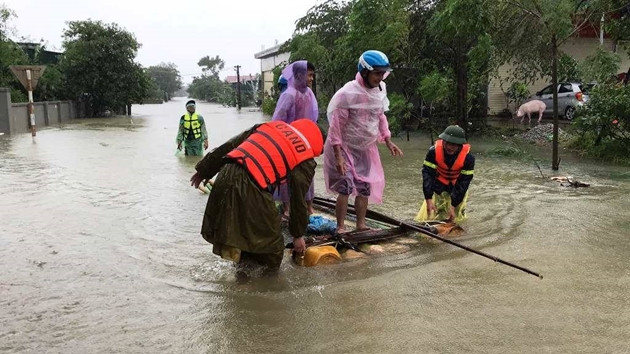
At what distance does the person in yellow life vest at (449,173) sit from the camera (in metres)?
5.27

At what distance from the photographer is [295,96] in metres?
5.65

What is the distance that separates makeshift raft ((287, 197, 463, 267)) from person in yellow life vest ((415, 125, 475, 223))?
232 mm

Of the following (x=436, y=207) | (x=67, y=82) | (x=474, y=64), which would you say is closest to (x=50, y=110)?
(x=67, y=82)

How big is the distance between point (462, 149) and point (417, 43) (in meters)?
11.4

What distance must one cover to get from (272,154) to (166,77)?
322ft

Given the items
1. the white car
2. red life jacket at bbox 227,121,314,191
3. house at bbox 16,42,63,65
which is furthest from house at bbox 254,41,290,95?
red life jacket at bbox 227,121,314,191

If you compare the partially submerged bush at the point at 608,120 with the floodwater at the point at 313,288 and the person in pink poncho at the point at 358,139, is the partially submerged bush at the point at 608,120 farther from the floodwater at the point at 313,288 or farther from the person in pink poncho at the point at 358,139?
the person in pink poncho at the point at 358,139

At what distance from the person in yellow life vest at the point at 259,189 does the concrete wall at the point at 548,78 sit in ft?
54.6

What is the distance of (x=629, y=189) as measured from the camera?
26.4 ft

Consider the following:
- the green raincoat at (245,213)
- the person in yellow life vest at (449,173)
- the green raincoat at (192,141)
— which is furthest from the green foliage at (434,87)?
the green raincoat at (245,213)

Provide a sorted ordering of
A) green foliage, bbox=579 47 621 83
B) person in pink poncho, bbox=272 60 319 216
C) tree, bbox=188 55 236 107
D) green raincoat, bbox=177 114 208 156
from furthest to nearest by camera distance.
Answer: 1. tree, bbox=188 55 236 107
2. green raincoat, bbox=177 114 208 156
3. green foliage, bbox=579 47 621 83
4. person in pink poncho, bbox=272 60 319 216

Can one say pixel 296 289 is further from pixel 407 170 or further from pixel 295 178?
pixel 407 170

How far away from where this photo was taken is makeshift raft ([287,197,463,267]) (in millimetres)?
4570

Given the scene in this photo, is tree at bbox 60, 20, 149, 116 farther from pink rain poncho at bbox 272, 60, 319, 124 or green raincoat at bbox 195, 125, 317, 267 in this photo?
green raincoat at bbox 195, 125, 317, 267
